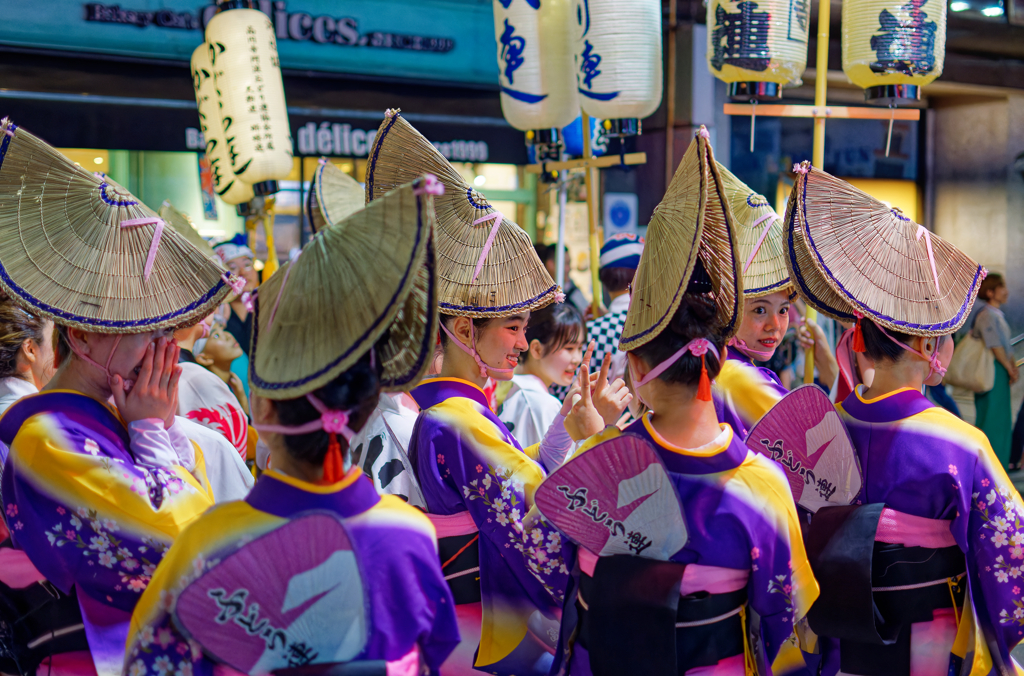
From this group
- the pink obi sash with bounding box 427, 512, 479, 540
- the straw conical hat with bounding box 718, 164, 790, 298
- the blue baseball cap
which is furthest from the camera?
the blue baseball cap

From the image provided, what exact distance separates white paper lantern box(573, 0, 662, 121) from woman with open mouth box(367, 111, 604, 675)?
2001mm

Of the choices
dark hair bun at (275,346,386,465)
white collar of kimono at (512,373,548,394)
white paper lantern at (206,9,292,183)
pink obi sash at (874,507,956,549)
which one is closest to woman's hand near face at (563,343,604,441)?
pink obi sash at (874,507,956,549)

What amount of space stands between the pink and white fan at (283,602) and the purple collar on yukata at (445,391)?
4.13 feet

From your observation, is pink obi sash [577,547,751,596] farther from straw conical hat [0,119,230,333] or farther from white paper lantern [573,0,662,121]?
white paper lantern [573,0,662,121]

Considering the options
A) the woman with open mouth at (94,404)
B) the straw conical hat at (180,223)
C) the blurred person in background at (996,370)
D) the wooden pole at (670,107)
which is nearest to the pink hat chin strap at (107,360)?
the woman with open mouth at (94,404)

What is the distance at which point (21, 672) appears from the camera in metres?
2.34

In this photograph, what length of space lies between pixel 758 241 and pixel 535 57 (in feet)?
6.96

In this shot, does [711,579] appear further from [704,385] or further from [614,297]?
[614,297]

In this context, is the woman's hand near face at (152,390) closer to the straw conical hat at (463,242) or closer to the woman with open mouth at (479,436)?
the woman with open mouth at (479,436)

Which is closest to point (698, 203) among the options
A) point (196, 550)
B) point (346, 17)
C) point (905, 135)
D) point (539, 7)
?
point (196, 550)

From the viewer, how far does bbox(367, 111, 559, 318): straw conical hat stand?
9.68 ft

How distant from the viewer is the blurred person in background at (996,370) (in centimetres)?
763

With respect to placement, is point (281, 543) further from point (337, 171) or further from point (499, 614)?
point (337, 171)

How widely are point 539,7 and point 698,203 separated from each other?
3.41 metres
